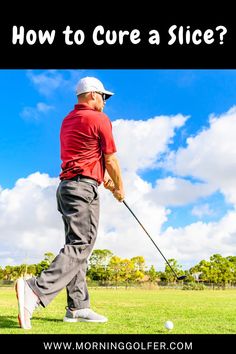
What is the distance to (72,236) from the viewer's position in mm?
5008

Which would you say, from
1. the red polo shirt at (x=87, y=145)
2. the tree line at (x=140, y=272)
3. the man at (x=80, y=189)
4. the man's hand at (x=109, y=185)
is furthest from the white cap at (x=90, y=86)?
the tree line at (x=140, y=272)

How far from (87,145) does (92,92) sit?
690 mm

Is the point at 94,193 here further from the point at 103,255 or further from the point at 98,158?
the point at 103,255

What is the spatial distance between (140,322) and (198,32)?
492 cm

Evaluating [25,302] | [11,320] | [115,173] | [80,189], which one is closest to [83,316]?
[11,320]

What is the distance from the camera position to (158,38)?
25.9 feet

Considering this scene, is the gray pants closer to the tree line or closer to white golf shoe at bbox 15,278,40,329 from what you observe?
white golf shoe at bbox 15,278,40,329

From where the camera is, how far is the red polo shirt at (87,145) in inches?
200

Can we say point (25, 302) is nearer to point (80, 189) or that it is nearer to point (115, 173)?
point (80, 189)

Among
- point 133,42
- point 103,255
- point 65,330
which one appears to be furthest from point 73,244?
point 103,255
